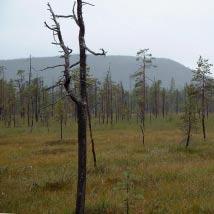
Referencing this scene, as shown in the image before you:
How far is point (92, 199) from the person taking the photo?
1653 cm

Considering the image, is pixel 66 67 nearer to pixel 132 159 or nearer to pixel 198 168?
pixel 198 168

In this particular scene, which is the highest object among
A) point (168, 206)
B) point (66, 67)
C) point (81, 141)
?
point (66, 67)

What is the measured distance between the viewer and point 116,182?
20266 mm

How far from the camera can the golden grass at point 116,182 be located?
1538 cm

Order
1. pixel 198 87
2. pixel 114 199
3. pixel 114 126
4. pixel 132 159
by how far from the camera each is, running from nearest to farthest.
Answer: pixel 114 199 → pixel 132 159 → pixel 198 87 → pixel 114 126

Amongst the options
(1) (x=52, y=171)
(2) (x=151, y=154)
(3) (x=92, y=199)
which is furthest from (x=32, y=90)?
(3) (x=92, y=199)

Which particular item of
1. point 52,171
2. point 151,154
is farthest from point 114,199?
point 151,154

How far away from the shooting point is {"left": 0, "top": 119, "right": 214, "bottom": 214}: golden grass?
15383mm

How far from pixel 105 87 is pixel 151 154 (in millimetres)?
57046

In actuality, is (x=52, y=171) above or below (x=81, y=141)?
below

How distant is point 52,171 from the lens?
23.7 meters

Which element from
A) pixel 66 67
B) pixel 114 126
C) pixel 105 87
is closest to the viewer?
pixel 66 67

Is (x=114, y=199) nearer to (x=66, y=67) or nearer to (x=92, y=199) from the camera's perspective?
(x=92, y=199)

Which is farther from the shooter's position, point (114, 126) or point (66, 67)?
point (114, 126)
